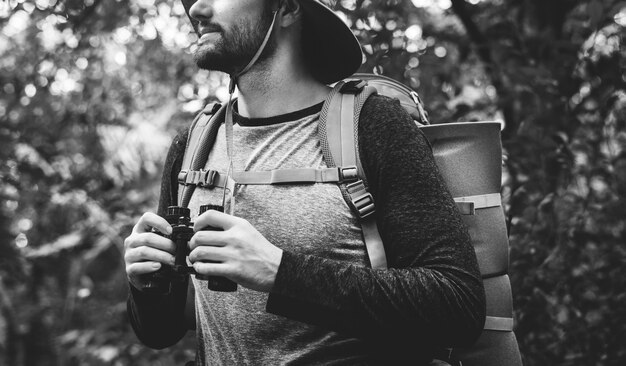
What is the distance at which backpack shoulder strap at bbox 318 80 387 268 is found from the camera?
1643 millimetres

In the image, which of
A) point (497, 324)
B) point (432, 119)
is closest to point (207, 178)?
point (497, 324)

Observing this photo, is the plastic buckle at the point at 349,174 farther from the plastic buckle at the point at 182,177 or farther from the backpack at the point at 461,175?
the plastic buckle at the point at 182,177

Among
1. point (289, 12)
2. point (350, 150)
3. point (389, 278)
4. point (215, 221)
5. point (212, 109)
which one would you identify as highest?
point (289, 12)

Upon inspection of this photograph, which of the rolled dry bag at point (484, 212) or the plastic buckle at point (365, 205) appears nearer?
the plastic buckle at point (365, 205)

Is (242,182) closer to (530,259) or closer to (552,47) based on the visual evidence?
(530,259)

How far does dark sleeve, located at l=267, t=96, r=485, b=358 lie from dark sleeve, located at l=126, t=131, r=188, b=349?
19.7 inches

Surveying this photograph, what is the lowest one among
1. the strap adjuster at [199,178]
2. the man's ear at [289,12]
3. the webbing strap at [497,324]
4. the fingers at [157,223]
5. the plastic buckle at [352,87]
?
the webbing strap at [497,324]

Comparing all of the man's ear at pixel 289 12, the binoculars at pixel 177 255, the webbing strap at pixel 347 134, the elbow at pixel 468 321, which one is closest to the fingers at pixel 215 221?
the binoculars at pixel 177 255

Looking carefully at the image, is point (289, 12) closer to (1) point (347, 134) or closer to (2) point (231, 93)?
(2) point (231, 93)

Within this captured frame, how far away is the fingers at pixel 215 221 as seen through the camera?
1433 millimetres

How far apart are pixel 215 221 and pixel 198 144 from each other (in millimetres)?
630

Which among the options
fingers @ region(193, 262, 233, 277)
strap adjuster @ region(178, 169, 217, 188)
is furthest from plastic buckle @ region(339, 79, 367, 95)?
fingers @ region(193, 262, 233, 277)

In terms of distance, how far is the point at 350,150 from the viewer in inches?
67.1

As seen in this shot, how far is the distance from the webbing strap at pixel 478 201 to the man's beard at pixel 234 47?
83cm
